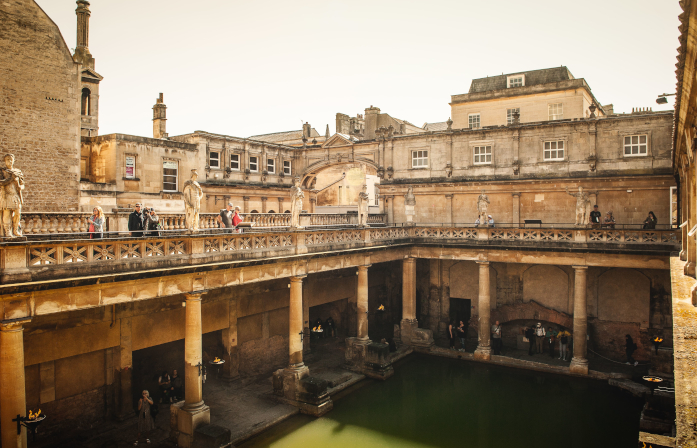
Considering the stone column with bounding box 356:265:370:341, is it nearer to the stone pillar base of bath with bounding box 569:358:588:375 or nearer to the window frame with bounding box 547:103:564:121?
the stone pillar base of bath with bounding box 569:358:588:375

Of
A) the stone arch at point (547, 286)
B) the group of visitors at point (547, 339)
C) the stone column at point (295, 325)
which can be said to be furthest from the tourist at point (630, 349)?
the stone column at point (295, 325)

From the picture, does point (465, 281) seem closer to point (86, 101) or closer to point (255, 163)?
point (255, 163)

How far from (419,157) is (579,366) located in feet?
49.2

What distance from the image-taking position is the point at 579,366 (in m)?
21.9

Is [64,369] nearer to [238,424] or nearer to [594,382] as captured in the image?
[238,424]

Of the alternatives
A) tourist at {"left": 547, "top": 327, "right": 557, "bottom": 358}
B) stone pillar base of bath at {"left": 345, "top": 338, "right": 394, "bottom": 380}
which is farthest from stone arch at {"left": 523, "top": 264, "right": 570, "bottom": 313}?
stone pillar base of bath at {"left": 345, "top": 338, "right": 394, "bottom": 380}

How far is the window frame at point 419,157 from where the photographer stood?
3014 cm

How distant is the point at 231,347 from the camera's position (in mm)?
20375

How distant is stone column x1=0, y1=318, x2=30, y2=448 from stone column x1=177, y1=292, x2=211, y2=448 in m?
4.52

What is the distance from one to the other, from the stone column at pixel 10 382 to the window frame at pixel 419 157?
2359 centimetres

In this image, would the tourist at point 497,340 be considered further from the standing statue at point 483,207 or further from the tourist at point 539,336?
the standing statue at point 483,207

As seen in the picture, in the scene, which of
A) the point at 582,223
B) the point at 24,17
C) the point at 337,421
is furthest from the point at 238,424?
the point at 24,17

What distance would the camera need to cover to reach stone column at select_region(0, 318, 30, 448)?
1067cm

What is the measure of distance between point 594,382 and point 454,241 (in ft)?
29.5
